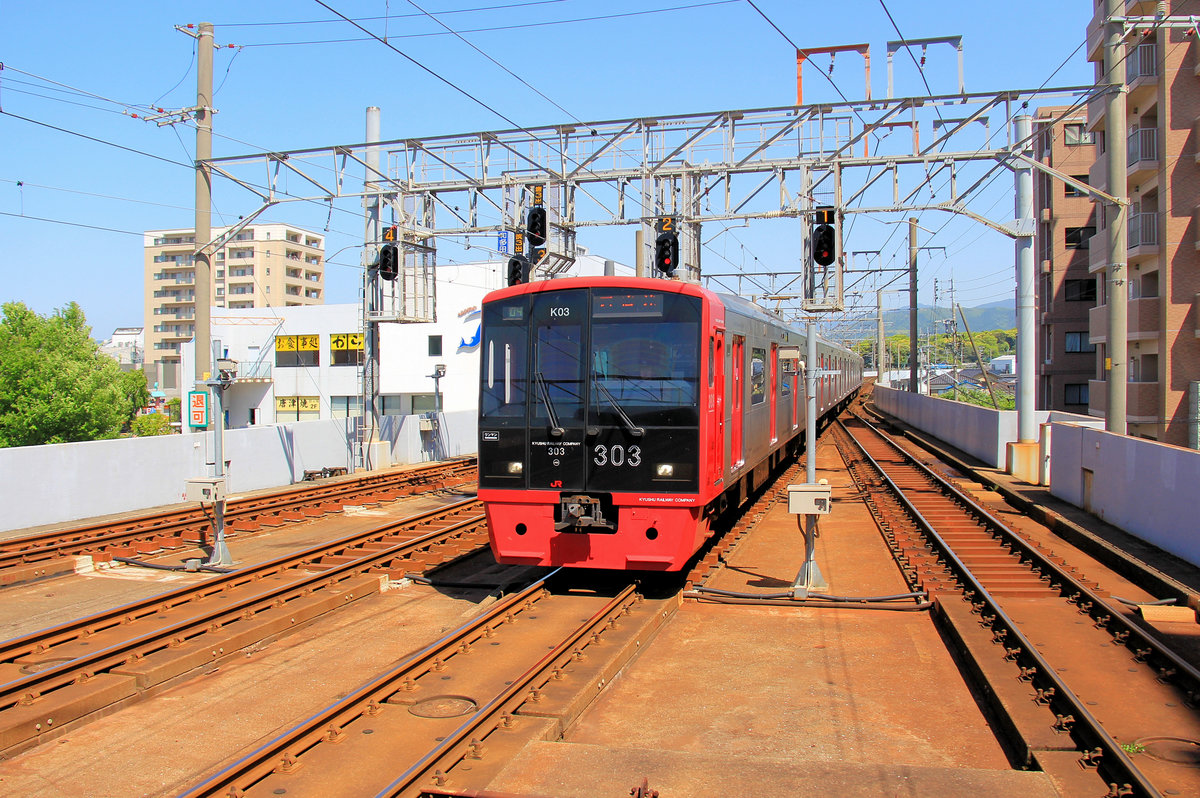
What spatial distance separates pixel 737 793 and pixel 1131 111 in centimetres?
3066

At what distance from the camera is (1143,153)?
88.5 ft

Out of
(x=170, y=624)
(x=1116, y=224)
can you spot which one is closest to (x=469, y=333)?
(x=1116, y=224)

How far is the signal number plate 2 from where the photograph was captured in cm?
876

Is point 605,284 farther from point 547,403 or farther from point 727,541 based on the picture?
point 727,541

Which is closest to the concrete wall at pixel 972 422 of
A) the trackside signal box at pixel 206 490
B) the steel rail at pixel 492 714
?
the steel rail at pixel 492 714

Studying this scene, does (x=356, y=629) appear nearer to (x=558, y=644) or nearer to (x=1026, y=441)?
(x=558, y=644)

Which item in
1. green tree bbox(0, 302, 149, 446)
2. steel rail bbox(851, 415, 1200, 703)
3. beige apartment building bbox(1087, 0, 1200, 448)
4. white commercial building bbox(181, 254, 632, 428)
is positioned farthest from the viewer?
green tree bbox(0, 302, 149, 446)

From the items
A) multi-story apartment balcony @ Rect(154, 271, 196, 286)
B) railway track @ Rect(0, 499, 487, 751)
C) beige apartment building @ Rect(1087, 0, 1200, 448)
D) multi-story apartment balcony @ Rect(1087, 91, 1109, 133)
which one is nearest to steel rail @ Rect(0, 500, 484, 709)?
railway track @ Rect(0, 499, 487, 751)

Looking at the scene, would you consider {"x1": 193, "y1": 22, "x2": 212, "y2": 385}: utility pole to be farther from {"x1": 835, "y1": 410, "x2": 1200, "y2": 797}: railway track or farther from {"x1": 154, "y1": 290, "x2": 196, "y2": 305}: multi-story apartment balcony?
{"x1": 154, "y1": 290, "x2": 196, "y2": 305}: multi-story apartment balcony

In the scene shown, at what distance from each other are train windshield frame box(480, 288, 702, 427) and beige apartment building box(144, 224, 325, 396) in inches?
2965

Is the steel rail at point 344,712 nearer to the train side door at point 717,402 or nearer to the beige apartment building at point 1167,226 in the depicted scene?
the train side door at point 717,402

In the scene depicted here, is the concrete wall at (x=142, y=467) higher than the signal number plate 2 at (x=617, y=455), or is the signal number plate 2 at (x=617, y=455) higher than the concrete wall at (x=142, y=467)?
the signal number plate 2 at (x=617, y=455)

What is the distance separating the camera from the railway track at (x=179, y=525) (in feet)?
37.4

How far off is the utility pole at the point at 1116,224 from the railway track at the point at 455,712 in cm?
944
